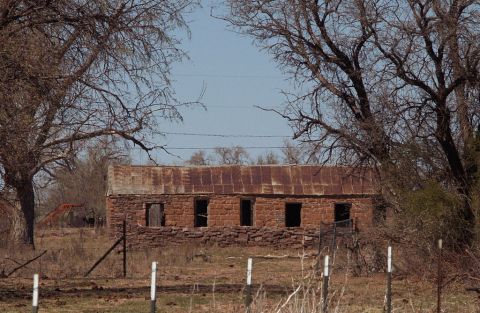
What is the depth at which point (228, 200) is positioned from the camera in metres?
45.3

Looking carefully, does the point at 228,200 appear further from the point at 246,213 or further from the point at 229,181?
the point at 246,213

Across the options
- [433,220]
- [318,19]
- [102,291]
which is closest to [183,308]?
[102,291]

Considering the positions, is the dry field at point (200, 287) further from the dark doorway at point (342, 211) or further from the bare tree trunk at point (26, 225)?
the dark doorway at point (342, 211)

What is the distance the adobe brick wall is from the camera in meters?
44.0

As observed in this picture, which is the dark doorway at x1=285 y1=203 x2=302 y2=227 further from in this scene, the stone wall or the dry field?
the dry field

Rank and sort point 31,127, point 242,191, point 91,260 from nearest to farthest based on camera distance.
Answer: point 31,127 < point 91,260 < point 242,191

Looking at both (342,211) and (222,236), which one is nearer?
(222,236)

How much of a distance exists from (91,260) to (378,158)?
35.0 feet

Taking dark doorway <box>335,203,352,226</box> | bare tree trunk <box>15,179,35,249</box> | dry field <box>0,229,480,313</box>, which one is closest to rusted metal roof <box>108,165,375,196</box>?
dark doorway <box>335,203,352,226</box>

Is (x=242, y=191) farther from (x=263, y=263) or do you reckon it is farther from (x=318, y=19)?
(x=318, y=19)

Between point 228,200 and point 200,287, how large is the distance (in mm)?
23847

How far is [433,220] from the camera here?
23047mm

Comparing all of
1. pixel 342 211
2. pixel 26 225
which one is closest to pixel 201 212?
pixel 342 211

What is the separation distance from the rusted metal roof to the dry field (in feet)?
35.6
